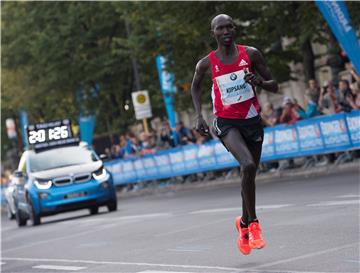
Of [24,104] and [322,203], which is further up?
[24,104]

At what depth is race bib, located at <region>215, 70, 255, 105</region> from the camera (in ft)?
31.9

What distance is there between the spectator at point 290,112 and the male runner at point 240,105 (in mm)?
16628

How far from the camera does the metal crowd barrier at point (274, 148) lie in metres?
24.3

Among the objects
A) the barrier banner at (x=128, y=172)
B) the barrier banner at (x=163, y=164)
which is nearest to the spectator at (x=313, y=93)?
the barrier banner at (x=163, y=164)

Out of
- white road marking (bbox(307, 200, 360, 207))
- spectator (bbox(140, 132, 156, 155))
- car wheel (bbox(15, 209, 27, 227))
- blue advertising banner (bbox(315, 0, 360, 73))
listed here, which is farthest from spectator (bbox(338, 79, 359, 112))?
spectator (bbox(140, 132, 156, 155))

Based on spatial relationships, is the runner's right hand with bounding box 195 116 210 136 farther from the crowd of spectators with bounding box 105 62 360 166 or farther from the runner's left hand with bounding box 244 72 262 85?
the crowd of spectators with bounding box 105 62 360 166

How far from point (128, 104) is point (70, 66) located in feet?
12.0

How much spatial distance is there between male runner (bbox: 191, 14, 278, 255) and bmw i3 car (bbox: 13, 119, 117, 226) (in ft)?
47.8

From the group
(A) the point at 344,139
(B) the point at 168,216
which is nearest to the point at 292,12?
(A) the point at 344,139

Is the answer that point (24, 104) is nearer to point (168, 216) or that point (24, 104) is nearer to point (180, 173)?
point (180, 173)

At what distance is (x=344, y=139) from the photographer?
79.9 feet

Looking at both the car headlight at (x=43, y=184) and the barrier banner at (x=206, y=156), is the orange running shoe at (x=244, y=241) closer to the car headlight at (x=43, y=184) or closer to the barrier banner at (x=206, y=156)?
the car headlight at (x=43, y=184)

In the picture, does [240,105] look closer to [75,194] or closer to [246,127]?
[246,127]

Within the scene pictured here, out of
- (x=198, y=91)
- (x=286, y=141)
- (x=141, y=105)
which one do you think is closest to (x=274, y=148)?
(x=286, y=141)
